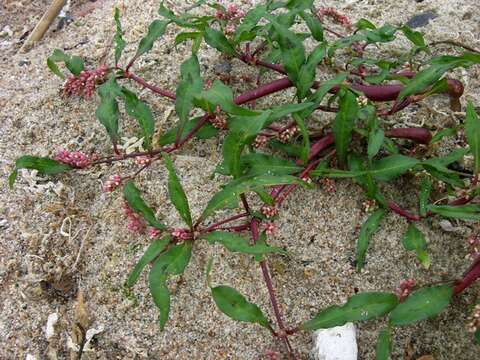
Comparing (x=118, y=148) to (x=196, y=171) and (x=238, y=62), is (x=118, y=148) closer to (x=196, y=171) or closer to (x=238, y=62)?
(x=196, y=171)

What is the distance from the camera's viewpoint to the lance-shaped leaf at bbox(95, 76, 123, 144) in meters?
1.86

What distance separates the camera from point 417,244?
163 cm

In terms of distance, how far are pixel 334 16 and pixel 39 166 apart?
143cm

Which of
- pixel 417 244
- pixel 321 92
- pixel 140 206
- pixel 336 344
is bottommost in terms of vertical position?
pixel 336 344

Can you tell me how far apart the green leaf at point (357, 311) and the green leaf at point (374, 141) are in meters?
0.42

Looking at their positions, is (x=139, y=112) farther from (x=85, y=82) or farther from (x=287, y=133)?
(x=287, y=133)

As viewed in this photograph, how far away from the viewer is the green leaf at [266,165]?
5.42 feet

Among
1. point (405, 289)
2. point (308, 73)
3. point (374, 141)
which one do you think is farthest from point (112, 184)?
point (405, 289)

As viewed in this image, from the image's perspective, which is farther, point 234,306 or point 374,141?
point 374,141

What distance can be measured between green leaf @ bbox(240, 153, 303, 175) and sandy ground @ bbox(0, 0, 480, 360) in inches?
7.3

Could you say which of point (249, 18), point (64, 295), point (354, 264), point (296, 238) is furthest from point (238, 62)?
point (64, 295)

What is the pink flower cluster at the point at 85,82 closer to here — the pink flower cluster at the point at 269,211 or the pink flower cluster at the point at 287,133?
the pink flower cluster at the point at 287,133

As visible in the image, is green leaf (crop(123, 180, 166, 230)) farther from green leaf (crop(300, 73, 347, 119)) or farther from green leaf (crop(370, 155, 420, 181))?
green leaf (crop(370, 155, 420, 181))

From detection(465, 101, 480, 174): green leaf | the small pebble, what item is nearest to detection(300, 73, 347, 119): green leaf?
detection(465, 101, 480, 174): green leaf
